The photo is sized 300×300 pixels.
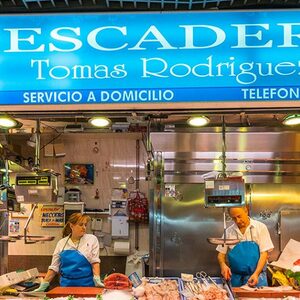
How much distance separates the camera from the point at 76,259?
5316 millimetres

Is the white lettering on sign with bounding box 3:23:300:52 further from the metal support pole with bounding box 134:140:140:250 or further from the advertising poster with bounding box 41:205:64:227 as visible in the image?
the advertising poster with bounding box 41:205:64:227

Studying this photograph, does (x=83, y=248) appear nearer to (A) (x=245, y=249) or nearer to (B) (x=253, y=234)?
(A) (x=245, y=249)

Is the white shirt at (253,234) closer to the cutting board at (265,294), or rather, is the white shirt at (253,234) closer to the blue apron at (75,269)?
the cutting board at (265,294)

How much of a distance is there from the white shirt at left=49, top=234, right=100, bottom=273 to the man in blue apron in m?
1.55

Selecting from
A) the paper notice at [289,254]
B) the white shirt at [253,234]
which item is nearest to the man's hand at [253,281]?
the white shirt at [253,234]

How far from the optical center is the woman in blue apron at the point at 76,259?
17.3 feet

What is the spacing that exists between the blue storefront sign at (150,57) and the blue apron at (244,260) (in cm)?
333

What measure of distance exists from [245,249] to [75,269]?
2.05 meters

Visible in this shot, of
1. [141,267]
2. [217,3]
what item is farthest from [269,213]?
[217,3]

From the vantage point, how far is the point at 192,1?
220 centimetres

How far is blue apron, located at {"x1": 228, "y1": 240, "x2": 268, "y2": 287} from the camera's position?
16.9ft

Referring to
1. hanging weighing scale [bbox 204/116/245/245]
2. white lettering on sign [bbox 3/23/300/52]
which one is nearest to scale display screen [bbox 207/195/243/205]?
hanging weighing scale [bbox 204/116/245/245]

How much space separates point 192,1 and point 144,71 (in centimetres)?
42

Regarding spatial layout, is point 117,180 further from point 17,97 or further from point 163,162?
point 17,97
